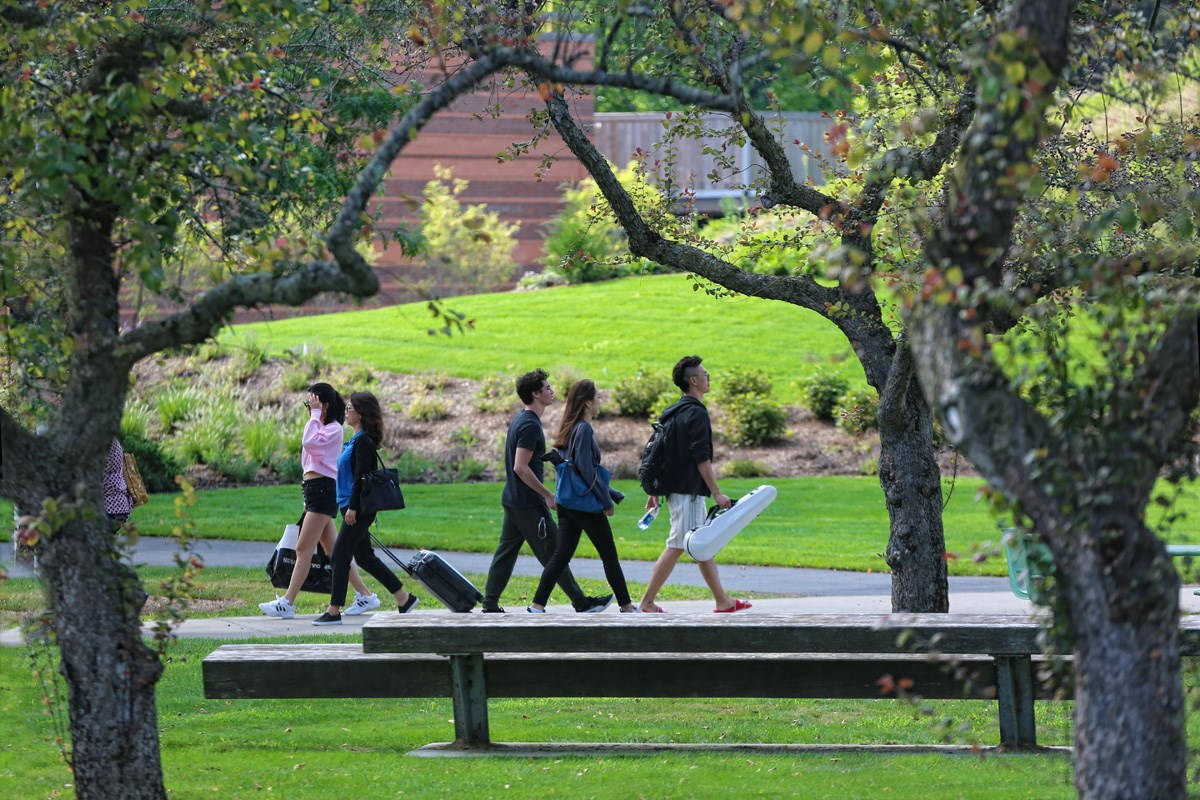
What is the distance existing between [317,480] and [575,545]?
192cm

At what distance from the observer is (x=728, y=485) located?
64.8ft

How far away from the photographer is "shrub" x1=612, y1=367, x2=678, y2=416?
2320cm

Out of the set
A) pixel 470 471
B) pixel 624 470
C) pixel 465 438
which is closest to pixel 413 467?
pixel 470 471

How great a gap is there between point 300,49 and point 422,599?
4.74 m

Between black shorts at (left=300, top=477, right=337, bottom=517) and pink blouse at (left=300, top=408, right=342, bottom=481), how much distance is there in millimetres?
64

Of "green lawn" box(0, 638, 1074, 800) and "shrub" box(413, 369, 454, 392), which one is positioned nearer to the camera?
"green lawn" box(0, 638, 1074, 800)

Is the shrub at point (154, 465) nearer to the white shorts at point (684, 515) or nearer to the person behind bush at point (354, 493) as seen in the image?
the person behind bush at point (354, 493)

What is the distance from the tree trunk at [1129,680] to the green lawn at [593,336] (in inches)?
773

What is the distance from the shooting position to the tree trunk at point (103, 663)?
498 cm

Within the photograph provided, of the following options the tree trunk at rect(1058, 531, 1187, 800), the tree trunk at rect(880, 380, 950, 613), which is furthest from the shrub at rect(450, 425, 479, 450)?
the tree trunk at rect(1058, 531, 1187, 800)

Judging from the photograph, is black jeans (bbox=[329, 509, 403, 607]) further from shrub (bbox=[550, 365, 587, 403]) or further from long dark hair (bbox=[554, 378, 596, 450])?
shrub (bbox=[550, 365, 587, 403])

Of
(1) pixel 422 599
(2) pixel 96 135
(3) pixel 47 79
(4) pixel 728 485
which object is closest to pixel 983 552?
(2) pixel 96 135

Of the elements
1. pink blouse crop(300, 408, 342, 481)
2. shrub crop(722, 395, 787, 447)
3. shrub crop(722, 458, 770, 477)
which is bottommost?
shrub crop(722, 458, 770, 477)

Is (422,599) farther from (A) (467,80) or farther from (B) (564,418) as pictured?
(A) (467,80)
